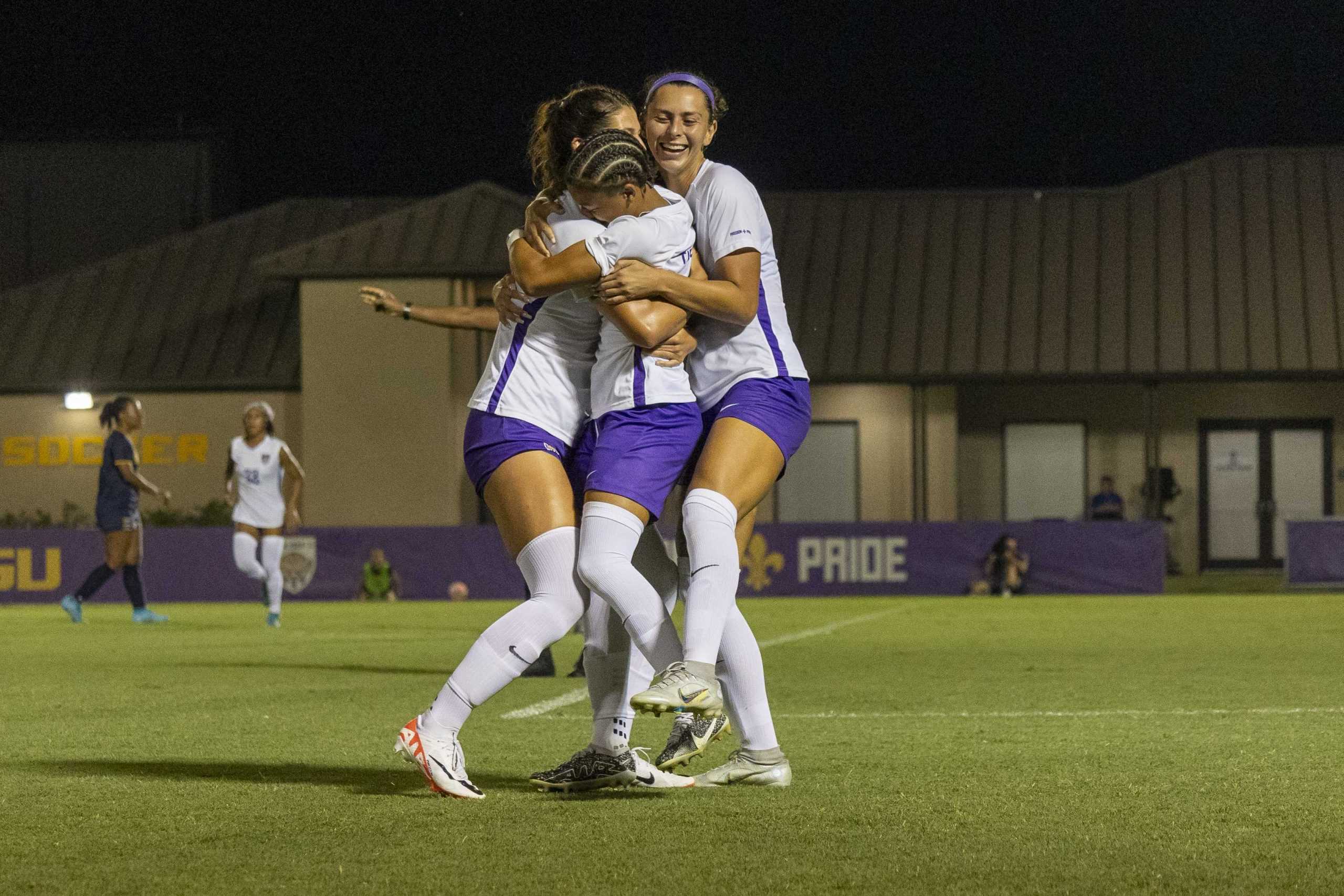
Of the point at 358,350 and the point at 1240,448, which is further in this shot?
the point at 1240,448

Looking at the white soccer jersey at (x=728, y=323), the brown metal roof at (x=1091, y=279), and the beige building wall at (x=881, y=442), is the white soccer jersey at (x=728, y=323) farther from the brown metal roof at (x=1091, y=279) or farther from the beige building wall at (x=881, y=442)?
the beige building wall at (x=881, y=442)

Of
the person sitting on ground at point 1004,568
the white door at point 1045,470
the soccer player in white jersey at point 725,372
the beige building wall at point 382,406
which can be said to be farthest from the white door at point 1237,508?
the soccer player in white jersey at point 725,372

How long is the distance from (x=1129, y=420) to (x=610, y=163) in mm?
27546

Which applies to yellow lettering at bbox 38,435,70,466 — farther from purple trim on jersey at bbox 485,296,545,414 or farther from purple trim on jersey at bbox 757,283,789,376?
purple trim on jersey at bbox 757,283,789,376

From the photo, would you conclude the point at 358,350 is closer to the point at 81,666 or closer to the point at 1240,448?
the point at 1240,448

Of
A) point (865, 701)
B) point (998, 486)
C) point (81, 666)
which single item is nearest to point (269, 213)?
point (998, 486)

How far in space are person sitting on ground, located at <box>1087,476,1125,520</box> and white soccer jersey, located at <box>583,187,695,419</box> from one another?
79.7ft

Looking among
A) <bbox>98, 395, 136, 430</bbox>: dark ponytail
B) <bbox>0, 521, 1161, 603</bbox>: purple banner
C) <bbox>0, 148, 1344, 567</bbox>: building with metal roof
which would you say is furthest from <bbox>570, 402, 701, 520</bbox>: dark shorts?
<bbox>0, 148, 1344, 567</bbox>: building with metal roof

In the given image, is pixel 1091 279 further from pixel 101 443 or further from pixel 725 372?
pixel 725 372

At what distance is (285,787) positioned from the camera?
5.46 meters

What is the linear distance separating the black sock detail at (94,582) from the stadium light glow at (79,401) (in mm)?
14061

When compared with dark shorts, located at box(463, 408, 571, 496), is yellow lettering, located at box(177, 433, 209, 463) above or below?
above

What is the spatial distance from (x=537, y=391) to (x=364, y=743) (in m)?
2.11

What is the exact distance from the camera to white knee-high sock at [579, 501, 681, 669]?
504cm
